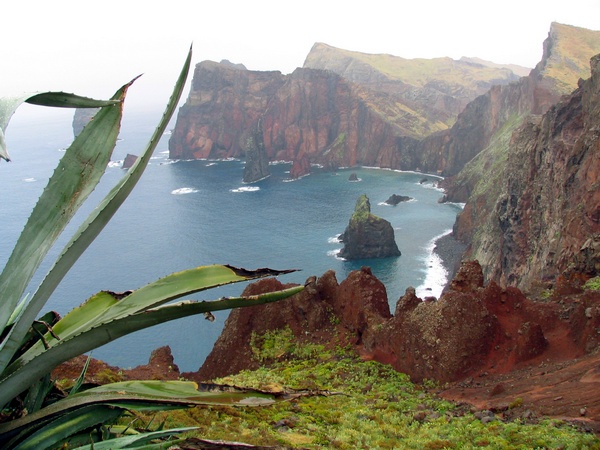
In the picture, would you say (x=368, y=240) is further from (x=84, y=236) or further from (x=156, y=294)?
(x=84, y=236)

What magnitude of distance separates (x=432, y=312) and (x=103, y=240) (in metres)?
59.9

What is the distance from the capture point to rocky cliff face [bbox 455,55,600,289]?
31.6 metres

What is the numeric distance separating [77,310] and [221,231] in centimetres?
7186

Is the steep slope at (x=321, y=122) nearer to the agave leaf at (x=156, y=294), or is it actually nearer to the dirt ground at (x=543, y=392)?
the dirt ground at (x=543, y=392)

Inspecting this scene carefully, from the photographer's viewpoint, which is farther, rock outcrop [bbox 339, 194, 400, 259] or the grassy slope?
the grassy slope

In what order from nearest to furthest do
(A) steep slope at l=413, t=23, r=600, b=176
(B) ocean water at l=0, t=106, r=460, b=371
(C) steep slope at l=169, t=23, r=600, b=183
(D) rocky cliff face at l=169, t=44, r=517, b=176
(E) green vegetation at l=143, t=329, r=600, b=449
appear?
(E) green vegetation at l=143, t=329, r=600, b=449 < (B) ocean water at l=0, t=106, r=460, b=371 < (A) steep slope at l=413, t=23, r=600, b=176 < (C) steep slope at l=169, t=23, r=600, b=183 < (D) rocky cliff face at l=169, t=44, r=517, b=176

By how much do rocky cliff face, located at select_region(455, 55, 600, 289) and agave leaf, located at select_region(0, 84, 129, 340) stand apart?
83.8 feet

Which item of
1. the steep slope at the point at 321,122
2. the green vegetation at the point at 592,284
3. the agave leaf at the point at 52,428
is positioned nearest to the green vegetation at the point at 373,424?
the agave leaf at the point at 52,428

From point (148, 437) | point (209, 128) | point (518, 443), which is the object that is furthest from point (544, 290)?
point (209, 128)

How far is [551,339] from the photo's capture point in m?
20.9

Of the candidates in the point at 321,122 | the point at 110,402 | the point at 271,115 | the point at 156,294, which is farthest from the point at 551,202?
the point at 271,115

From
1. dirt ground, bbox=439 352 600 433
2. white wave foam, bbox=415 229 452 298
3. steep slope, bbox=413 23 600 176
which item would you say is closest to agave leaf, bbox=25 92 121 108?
dirt ground, bbox=439 352 600 433

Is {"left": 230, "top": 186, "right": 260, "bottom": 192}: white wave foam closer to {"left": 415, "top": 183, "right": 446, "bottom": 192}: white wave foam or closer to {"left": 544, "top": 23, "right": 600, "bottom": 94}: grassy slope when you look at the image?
{"left": 415, "top": 183, "right": 446, "bottom": 192}: white wave foam

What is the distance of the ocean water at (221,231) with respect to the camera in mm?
51844
